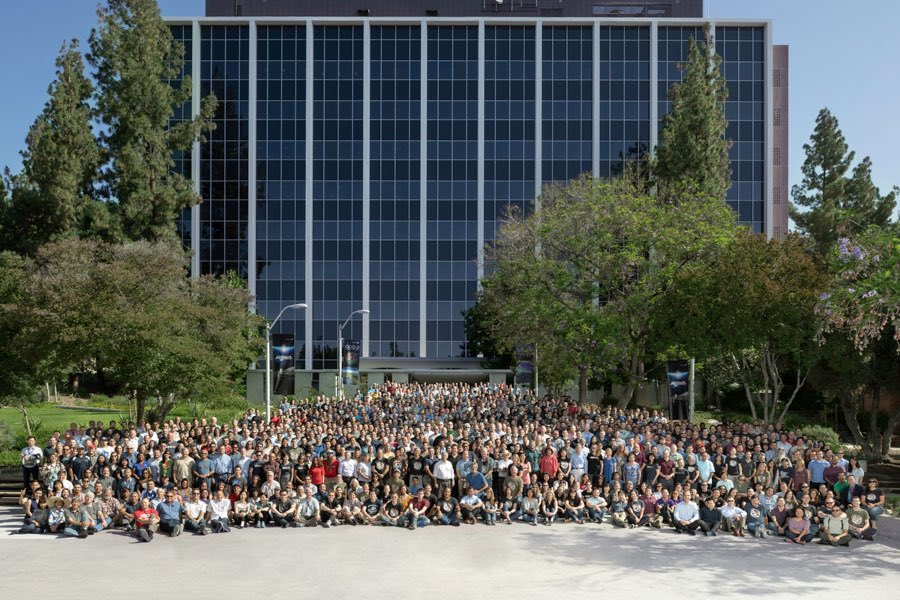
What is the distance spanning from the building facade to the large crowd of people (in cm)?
4778

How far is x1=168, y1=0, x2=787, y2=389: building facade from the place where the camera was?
69688mm

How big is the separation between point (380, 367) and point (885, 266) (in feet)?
187

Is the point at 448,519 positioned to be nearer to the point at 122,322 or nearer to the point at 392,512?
the point at 392,512

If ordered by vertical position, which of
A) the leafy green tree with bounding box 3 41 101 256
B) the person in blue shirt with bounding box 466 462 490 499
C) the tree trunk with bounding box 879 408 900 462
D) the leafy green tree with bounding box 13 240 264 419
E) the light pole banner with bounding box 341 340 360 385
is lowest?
the tree trunk with bounding box 879 408 900 462

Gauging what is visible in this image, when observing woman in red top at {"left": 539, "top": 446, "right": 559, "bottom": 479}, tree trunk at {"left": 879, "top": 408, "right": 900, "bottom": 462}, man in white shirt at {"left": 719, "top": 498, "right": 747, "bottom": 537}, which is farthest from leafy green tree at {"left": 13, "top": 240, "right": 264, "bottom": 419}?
tree trunk at {"left": 879, "top": 408, "right": 900, "bottom": 462}

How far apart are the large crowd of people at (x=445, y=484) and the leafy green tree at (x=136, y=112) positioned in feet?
65.5

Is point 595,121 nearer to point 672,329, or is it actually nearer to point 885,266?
point 672,329

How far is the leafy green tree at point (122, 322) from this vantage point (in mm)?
26406

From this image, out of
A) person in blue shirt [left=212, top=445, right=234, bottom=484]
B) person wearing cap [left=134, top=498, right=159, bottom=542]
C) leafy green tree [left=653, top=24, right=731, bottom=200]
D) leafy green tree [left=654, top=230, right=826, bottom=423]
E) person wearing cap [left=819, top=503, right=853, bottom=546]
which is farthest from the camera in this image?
leafy green tree [left=653, top=24, right=731, bottom=200]

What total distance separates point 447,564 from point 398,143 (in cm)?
5849

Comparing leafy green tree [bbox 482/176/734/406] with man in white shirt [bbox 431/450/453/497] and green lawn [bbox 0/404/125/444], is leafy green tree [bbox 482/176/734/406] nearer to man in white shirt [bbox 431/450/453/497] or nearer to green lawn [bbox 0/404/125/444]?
man in white shirt [bbox 431/450/453/497]

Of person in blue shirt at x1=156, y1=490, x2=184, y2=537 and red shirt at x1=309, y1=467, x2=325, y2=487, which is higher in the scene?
red shirt at x1=309, y1=467, x2=325, y2=487

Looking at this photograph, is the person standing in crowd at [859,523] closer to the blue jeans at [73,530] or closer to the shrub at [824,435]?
the shrub at [824,435]

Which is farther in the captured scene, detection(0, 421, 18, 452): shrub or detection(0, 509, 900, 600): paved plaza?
detection(0, 421, 18, 452): shrub
